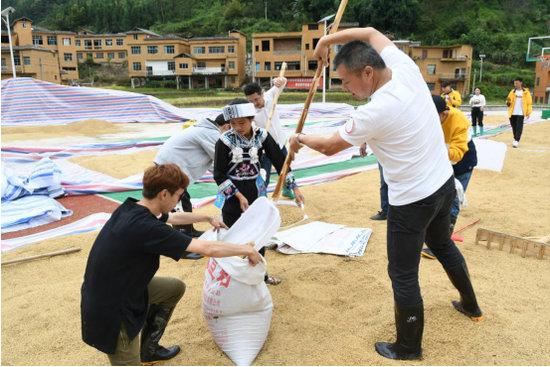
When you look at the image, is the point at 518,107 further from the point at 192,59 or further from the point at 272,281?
the point at 192,59

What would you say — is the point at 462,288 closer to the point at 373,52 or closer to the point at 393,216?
the point at 393,216

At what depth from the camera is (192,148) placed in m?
4.64

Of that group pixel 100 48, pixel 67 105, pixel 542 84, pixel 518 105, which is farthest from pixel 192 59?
pixel 518 105

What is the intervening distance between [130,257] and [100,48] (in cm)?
6915

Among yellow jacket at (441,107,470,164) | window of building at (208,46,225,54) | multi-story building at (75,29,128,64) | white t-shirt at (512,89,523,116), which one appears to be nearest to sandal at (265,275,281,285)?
yellow jacket at (441,107,470,164)

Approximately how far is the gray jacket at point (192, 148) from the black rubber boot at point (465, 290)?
275 cm

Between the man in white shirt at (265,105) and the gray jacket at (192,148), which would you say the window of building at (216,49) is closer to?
the man in white shirt at (265,105)

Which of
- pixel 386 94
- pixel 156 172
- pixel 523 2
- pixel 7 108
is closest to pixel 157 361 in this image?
pixel 156 172

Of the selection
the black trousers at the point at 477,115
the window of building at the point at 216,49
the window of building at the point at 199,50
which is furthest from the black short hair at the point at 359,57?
the window of building at the point at 199,50

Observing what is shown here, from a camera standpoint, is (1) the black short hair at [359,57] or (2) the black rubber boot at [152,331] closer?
(1) the black short hair at [359,57]

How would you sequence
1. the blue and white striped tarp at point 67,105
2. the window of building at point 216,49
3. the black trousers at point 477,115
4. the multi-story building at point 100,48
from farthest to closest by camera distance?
the multi-story building at point 100,48, the window of building at point 216,49, the blue and white striped tarp at point 67,105, the black trousers at point 477,115

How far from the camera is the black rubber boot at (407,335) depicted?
2.40m

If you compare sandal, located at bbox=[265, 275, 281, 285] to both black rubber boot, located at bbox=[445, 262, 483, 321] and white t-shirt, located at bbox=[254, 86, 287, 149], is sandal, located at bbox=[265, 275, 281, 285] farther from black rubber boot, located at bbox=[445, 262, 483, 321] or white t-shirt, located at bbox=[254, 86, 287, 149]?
white t-shirt, located at bbox=[254, 86, 287, 149]

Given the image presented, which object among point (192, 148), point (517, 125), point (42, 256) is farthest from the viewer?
point (517, 125)
